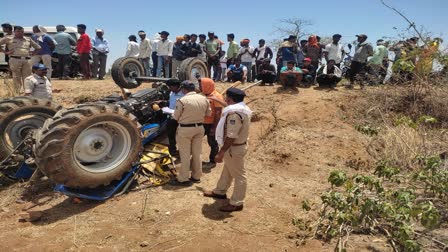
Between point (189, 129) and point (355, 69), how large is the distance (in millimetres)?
7237

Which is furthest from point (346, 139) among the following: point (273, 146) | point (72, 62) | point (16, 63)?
point (72, 62)

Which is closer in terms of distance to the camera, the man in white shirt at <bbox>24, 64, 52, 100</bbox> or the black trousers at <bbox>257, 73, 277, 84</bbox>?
the man in white shirt at <bbox>24, 64, 52, 100</bbox>

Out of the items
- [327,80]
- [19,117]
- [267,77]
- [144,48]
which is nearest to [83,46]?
[144,48]

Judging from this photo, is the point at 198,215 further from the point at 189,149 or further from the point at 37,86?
the point at 37,86

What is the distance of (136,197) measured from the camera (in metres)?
5.42

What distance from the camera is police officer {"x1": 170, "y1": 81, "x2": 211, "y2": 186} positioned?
5.66 meters

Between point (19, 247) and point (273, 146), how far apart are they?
5023 mm

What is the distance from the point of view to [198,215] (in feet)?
16.2

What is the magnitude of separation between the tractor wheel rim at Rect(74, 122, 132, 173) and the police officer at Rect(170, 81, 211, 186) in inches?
30.4

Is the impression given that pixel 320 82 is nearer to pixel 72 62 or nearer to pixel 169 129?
pixel 169 129

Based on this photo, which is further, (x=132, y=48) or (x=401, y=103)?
(x=132, y=48)

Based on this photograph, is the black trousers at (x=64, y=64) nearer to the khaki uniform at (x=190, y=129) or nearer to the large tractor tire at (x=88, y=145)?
the large tractor tire at (x=88, y=145)

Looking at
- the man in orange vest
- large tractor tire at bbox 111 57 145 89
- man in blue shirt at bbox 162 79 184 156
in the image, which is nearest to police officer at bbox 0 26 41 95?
large tractor tire at bbox 111 57 145 89

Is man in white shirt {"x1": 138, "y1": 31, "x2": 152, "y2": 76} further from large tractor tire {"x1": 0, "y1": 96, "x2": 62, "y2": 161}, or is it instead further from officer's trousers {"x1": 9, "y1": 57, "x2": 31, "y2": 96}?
large tractor tire {"x1": 0, "y1": 96, "x2": 62, "y2": 161}
